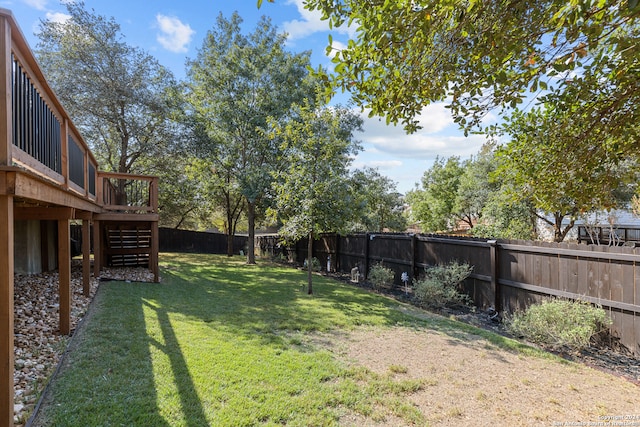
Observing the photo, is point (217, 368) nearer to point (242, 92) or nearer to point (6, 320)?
point (6, 320)

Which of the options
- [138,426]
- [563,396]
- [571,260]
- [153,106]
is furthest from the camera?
[153,106]

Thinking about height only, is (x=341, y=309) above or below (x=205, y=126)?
below

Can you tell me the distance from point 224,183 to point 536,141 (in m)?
11.3

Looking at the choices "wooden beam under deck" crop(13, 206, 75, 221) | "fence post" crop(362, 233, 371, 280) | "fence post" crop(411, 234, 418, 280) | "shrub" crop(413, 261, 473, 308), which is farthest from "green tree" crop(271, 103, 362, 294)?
"wooden beam under deck" crop(13, 206, 75, 221)

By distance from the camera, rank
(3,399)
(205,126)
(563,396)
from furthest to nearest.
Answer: (205,126)
(563,396)
(3,399)

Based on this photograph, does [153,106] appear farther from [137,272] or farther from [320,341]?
[320,341]

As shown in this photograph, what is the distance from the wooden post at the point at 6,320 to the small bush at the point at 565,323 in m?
5.39

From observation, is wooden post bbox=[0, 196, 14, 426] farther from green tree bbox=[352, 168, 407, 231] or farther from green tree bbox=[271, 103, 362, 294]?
green tree bbox=[352, 168, 407, 231]

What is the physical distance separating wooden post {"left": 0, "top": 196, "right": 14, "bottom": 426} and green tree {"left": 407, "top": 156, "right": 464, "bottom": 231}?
2174 cm

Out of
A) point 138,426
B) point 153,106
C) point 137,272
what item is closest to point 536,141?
point 138,426

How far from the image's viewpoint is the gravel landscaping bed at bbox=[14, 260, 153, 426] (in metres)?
2.71

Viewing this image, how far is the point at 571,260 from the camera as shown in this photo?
4676mm

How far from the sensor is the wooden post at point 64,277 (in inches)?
162

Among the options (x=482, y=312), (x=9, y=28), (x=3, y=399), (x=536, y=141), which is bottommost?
(x=482, y=312)
